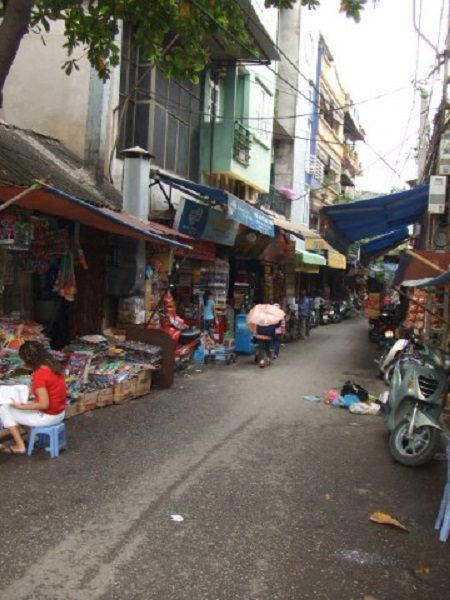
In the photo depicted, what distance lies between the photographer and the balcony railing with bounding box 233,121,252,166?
51.8 feet

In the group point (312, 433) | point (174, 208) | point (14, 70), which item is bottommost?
point (312, 433)

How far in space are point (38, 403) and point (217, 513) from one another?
2.09 metres

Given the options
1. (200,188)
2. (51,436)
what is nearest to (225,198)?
(200,188)

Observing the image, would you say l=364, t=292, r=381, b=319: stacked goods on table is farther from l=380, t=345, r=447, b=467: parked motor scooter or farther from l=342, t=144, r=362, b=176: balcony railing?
l=342, t=144, r=362, b=176: balcony railing

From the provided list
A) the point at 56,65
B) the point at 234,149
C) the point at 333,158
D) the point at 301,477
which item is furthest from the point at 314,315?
the point at 301,477

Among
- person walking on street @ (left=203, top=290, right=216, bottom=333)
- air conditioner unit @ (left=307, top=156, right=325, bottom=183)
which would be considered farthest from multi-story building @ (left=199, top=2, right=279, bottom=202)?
air conditioner unit @ (left=307, top=156, right=325, bottom=183)

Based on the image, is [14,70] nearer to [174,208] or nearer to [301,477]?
[174,208]

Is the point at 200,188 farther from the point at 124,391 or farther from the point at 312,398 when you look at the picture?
the point at 124,391

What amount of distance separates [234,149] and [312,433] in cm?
997

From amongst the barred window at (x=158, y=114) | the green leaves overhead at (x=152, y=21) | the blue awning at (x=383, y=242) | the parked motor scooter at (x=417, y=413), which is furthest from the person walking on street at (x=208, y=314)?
the parked motor scooter at (x=417, y=413)

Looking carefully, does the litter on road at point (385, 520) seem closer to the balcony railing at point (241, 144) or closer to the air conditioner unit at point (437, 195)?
the air conditioner unit at point (437, 195)

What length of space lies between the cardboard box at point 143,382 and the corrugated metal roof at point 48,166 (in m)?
2.70

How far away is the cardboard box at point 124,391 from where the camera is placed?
835 cm

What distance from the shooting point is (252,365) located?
1321 cm
